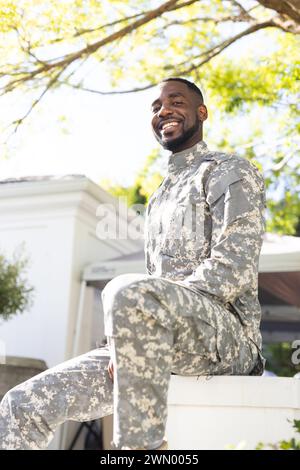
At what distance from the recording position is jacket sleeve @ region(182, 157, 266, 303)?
2.27 meters

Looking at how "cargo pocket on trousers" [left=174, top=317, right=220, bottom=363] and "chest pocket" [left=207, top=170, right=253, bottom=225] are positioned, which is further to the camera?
"chest pocket" [left=207, top=170, right=253, bottom=225]

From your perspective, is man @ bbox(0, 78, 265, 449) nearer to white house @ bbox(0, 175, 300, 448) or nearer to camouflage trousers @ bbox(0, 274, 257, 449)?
camouflage trousers @ bbox(0, 274, 257, 449)

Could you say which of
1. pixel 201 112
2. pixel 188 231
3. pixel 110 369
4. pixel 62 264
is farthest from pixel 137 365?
pixel 62 264

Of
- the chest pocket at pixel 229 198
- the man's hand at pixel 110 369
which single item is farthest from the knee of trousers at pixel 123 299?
the chest pocket at pixel 229 198

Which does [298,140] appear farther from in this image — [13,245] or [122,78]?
[13,245]

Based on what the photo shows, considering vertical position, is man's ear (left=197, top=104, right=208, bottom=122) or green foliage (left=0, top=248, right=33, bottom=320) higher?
green foliage (left=0, top=248, right=33, bottom=320)

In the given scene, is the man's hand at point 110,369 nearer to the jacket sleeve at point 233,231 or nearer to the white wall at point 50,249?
the jacket sleeve at point 233,231

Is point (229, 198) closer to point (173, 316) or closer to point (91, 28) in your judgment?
point (173, 316)

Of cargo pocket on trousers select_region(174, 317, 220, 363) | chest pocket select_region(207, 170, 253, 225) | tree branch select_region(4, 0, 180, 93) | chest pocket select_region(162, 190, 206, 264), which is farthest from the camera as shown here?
tree branch select_region(4, 0, 180, 93)

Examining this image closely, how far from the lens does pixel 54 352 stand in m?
6.70

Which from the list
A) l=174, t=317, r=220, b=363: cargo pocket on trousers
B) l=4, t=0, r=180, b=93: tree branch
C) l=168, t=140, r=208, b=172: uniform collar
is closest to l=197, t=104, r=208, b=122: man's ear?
l=168, t=140, r=208, b=172: uniform collar

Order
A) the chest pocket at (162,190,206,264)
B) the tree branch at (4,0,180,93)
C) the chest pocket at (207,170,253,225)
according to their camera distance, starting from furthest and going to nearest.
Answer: the tree branch at (4,0,180,93) < the chest pocket at (162,190,206,264) < the chest pocket at (207,170,253,225)

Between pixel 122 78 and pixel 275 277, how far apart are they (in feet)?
11.7
